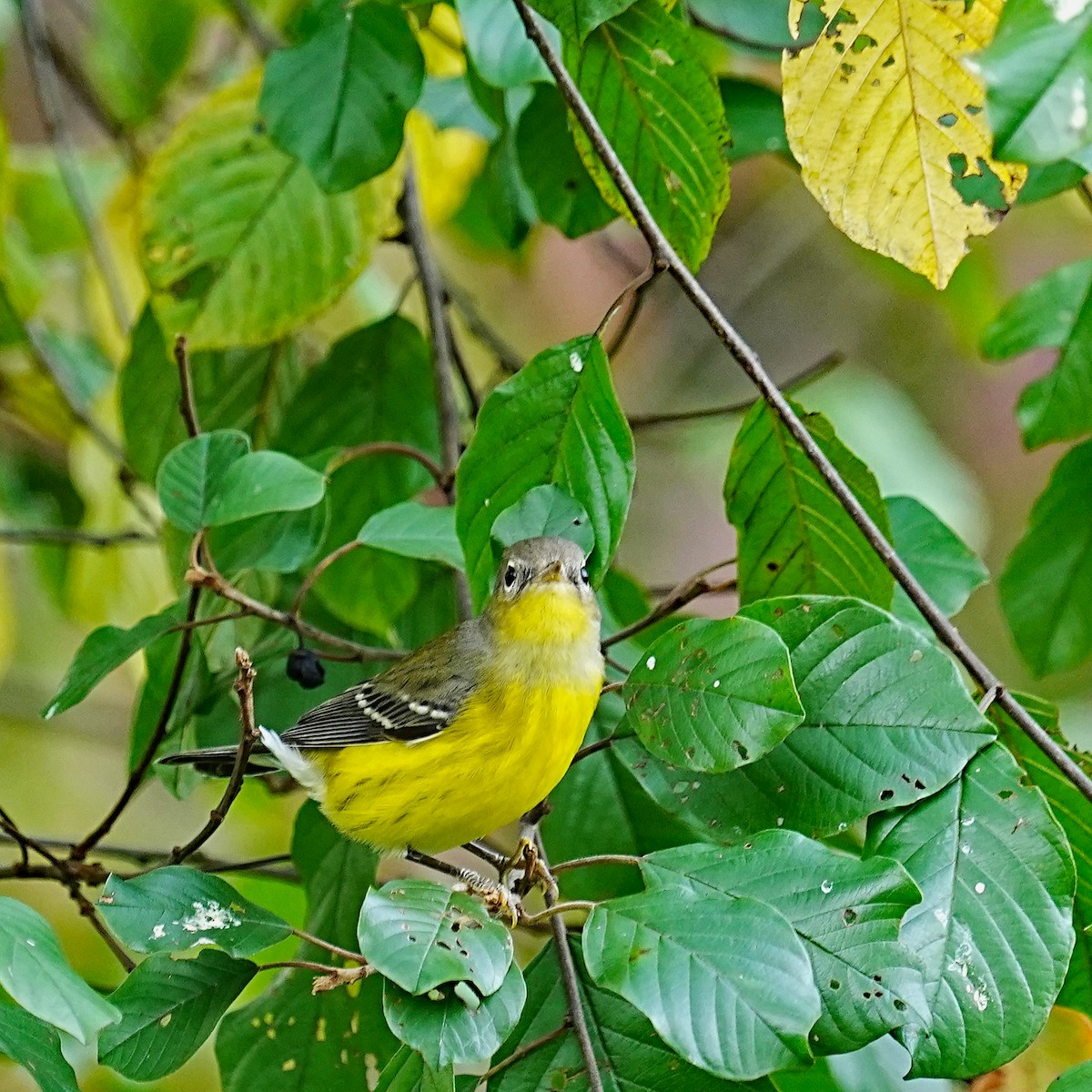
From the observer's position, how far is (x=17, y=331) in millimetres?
3078

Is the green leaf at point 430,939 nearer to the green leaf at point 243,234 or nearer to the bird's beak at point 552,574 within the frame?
the bird's beak at point 552,574

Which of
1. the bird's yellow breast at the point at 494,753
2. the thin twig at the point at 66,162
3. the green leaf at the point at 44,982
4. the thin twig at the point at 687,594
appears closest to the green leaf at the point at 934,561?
the thin twig at the point at 687,594

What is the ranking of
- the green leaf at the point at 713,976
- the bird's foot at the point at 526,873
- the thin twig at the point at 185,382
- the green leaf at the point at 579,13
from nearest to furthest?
the green leaf at the point at 713,976 → the green leaf at the point at 579,13 → the bird's foot at the point at 526,873 → the thin twig at the point at 185,382

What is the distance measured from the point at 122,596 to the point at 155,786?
9.56 ft

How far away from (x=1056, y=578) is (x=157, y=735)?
155 centimetres

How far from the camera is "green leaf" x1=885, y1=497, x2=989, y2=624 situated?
78.7 inches

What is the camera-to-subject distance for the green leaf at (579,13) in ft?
5.24

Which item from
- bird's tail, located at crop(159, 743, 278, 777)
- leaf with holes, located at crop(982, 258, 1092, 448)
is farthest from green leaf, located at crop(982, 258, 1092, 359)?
bird's tail, located at crop(159, 743, 278, 777)

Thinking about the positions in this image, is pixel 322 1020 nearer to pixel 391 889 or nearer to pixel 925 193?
pixel 391 889

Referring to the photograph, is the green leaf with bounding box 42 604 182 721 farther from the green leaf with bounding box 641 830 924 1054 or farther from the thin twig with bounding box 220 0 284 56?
the thin twig with bounding box 220 0 284 56

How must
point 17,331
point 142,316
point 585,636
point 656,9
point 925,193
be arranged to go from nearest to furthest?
1. point 925,193
2. point 656,9
3. point 585,636
4. point 142,316
5. point 17,331

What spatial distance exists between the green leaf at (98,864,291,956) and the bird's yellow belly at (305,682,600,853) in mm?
594

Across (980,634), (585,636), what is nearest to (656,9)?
(585,636)

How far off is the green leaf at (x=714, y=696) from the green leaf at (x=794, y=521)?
0.29 metres
